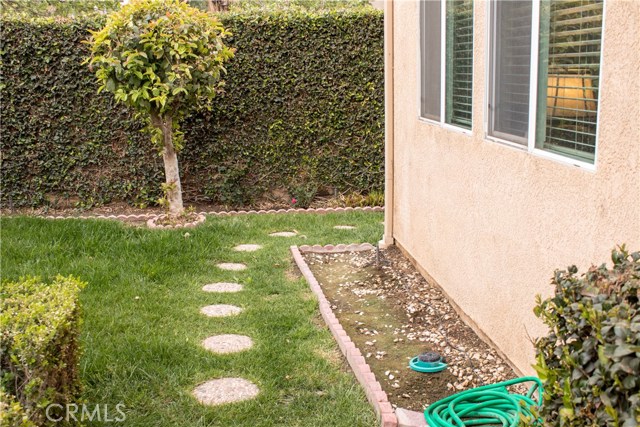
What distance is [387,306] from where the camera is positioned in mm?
5387

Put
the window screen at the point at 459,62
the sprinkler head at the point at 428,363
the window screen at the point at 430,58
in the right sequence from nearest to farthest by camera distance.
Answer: the sprinkler head at the point at 428,363, the window screen at the point at 459,62, the window screen at the point at 430,58

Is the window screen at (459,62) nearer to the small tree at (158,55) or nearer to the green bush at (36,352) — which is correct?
the green bush at (36,352)

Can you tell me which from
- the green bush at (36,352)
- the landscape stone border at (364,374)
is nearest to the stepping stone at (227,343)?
the landscape stone border at (364,374)

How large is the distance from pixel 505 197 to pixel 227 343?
2.13 m

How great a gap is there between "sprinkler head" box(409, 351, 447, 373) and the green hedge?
5.27 meters

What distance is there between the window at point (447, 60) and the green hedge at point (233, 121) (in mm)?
3219

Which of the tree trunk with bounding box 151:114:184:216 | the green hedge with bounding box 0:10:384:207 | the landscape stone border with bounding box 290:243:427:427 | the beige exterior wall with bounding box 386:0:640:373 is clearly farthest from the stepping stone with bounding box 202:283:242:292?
the green hedge with bounding box 0:10:384:207

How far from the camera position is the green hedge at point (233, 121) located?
28.3 ft

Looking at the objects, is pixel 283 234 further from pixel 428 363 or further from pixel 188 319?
pixel 428 363

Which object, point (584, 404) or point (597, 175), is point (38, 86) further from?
point (584, 404)

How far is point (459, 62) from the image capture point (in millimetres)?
4883

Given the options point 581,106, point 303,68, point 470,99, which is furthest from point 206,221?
point 581,106

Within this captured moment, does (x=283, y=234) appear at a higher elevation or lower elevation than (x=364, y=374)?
lower
